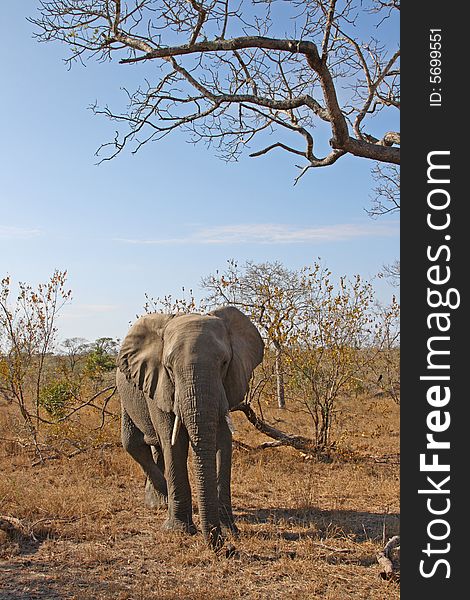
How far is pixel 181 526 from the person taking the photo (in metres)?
7.36

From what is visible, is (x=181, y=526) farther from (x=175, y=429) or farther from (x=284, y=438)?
(x=284, y=438)

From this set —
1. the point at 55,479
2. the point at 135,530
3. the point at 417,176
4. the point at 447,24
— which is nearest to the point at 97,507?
the point at 135,530

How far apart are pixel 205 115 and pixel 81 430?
7809 mm

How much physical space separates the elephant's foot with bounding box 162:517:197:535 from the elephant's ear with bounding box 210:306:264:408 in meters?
1.40

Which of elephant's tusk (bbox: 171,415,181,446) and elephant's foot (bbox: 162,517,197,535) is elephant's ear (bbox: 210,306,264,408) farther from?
elephant's foot (bbox: 162,517,197,535)

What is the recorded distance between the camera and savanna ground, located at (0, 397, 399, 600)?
583cm

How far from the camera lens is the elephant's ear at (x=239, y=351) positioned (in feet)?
25.1

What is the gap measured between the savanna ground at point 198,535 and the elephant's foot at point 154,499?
0.40ft

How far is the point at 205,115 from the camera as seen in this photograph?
23.4ft

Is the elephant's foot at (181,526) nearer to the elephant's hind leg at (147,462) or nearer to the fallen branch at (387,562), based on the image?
the elephant's hind leg at (147,462)

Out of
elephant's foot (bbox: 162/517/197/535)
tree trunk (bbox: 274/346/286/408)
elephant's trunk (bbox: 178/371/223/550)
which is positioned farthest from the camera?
tree trunk (bbox: 274/346/286/408)

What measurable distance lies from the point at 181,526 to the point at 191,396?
5.61 feet

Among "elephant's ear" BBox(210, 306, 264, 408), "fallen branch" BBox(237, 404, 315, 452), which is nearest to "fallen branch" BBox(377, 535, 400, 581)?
"elephant's ear" BBox(210, 306, 264, 408)

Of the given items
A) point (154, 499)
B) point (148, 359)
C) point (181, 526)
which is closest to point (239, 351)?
point (148, 359)
